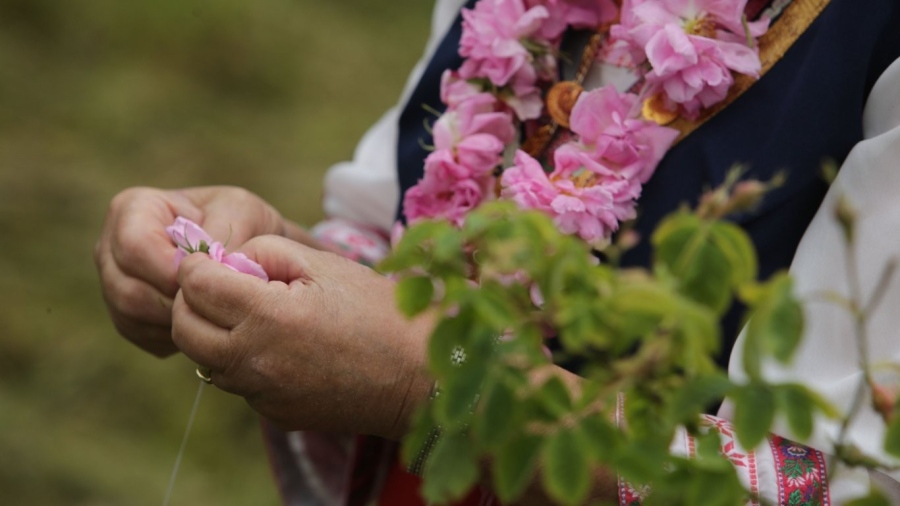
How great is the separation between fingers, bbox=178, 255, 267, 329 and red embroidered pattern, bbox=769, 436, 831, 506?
48cm

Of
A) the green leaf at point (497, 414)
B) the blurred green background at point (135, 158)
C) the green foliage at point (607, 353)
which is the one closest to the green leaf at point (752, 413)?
the green foliage at point (607, 353)

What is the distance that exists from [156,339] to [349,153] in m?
2.33

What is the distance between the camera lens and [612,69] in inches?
42.9

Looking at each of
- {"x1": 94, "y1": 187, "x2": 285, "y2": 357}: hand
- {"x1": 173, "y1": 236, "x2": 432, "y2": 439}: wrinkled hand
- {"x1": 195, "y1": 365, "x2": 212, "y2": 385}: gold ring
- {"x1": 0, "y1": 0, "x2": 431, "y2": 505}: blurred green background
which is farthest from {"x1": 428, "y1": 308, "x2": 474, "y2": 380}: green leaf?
{"x1": 0, "y1": 0, "x2": 431, "y2": 505}: blurred green background

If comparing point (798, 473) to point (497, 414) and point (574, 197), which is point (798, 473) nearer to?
point (574, 197)

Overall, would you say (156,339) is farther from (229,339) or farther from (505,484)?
(505,484)

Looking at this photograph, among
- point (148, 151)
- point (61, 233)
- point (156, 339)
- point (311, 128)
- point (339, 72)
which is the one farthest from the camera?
point (339, 72)

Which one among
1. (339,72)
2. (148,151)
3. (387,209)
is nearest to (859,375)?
(387,209)

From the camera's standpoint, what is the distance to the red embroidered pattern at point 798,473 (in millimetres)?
889

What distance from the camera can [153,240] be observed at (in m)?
1.11

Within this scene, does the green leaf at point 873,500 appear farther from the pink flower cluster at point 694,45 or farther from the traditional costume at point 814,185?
the pink flower cluster at point 694,45

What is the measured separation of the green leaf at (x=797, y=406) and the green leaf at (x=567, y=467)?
0.09 m

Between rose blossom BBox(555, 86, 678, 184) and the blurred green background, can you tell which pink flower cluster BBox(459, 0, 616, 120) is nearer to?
rose blossom BBox(555, 86, 678, 184)

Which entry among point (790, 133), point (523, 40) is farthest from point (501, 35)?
point (790, 133)
